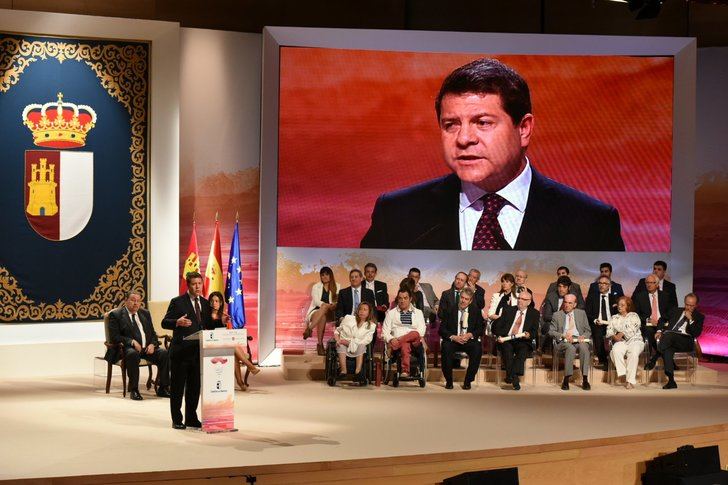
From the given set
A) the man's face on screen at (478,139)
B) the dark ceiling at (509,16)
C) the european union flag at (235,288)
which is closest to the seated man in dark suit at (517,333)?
the man's face on screen at (478,139)

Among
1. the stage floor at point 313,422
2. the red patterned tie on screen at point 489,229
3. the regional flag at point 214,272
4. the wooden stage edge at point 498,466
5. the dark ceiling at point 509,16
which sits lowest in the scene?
the wooden stage edge at point 498,466

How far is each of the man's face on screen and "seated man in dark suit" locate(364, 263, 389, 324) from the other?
1741mm

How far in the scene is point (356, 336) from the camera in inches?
409

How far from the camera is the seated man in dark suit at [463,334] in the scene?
1037 centimetres

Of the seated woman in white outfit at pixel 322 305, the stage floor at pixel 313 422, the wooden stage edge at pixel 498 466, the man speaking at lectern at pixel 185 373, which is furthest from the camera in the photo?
the seated woman in white outfit at pixel 322 305

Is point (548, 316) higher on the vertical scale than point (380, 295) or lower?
lower

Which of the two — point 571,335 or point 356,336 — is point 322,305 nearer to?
point 356,336

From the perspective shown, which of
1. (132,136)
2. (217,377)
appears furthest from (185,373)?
(132,136)

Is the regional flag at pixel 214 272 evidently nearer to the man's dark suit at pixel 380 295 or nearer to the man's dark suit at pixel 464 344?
the man's dark suit at pixel 380 295

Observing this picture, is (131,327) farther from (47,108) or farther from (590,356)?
(590,356)

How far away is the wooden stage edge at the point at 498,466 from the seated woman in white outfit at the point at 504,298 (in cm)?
324

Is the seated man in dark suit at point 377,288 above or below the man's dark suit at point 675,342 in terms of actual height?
above

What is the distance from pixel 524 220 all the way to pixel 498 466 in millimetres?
5779

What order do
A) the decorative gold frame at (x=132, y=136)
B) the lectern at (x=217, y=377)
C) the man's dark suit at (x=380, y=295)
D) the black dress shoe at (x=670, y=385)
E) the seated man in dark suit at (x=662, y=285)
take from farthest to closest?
the man's dark suit at (x=380, y=295)
the seated man in dark suit at (x=662, y=285)
the decorative gold frame at (x=132, y=136)
the black dress shoe at (x=670, y=385)
the lectern at (x=217, y=377)
